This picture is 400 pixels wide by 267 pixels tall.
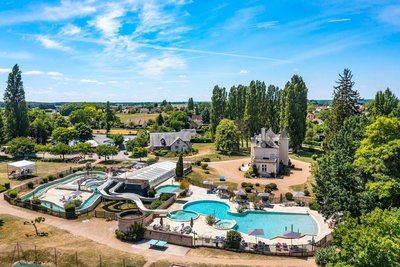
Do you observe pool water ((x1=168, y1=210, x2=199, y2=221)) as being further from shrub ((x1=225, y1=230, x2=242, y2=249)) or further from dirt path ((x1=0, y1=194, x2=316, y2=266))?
shrub ((x1=225, y1=230, x2=242, y2=249))

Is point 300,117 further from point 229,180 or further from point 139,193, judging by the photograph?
point 139,193

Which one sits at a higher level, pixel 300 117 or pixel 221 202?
pixel 300 117

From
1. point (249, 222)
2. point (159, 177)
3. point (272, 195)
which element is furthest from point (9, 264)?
point (272, 195)

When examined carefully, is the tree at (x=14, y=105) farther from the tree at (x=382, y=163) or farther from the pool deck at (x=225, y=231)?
the tree at (x=382, y=163)

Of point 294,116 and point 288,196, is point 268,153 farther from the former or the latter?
point 294,116

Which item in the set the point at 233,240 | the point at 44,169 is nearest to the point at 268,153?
the point at 233,240

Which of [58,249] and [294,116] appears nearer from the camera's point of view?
[58,249]
